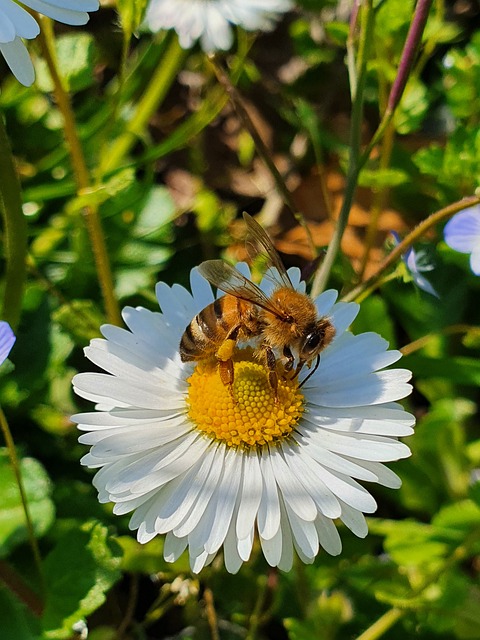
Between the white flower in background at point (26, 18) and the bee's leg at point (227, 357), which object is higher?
the white flower in background at point (26, 18)

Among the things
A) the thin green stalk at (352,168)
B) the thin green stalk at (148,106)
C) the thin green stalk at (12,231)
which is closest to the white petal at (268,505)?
the thin green stalk at (352,168)

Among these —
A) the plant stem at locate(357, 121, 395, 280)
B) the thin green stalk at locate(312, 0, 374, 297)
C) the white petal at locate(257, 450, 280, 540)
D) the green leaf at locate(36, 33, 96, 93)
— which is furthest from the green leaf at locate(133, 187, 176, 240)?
the white petal at locate(257, 450, 280, 540)

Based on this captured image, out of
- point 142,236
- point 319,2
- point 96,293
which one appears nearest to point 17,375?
point 96,293

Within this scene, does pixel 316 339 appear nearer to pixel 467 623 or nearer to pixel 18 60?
pixel 18 60

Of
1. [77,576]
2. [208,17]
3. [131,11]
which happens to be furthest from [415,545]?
[208,17]

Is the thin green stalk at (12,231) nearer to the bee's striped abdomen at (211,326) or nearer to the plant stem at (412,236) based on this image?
the bee's striped abdomen at (211,326)

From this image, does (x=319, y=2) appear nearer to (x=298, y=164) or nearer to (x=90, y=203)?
(x=298, y=164)
